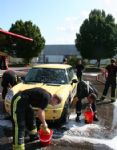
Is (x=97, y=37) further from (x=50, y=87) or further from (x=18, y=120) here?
(x=18, y=120)

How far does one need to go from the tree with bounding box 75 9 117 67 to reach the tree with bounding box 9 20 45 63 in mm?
9145

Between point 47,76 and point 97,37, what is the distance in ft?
136

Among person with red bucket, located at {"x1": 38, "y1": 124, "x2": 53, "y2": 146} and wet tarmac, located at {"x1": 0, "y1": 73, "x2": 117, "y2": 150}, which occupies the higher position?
person with red bucket, located at {"x1": 38, "y1": 124, "x2": 53, "y2": 146}

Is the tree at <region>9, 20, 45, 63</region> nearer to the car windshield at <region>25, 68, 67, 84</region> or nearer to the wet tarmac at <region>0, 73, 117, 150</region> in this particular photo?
the car windshield at <region>25, 68, 67, 84</region>

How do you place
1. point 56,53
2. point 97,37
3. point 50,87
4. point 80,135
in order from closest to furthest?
point 80,135, point 50,87, point 97,37, point 56,53

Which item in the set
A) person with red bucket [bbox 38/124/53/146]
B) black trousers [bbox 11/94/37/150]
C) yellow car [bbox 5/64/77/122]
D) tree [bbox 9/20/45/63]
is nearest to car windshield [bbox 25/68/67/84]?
yellow car [bbox 5/64/77/122]

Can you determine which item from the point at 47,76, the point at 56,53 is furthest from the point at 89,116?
the point at 56,53

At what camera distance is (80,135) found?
324 inches

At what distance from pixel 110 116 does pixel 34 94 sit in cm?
462

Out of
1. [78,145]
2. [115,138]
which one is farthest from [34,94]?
[115,138]

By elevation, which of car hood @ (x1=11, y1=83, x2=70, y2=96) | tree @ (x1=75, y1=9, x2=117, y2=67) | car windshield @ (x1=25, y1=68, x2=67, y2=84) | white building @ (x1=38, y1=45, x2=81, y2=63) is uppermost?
tree @ (x1=75, y1=9, x2=117, y2=67)

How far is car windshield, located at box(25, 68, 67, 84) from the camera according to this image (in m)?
10.3

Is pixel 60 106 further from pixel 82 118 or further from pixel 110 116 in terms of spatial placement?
pixel 110 116

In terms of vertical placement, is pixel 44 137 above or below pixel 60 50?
below
